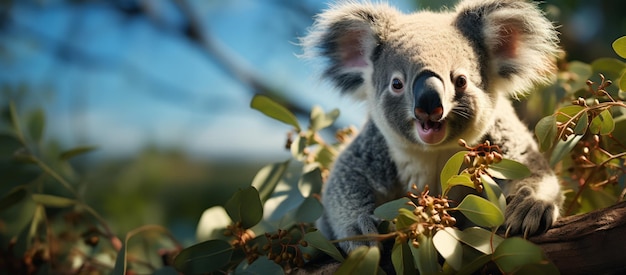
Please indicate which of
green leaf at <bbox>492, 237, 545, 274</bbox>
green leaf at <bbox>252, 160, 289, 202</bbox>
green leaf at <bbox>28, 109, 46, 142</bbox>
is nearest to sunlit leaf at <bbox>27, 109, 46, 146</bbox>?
green leaf at <bbox>28, 109, 46, 142</bbox>

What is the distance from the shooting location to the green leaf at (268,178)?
1.60 metres

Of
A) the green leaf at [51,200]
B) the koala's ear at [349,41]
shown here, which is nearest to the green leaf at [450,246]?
the koala's ear at [349,41]

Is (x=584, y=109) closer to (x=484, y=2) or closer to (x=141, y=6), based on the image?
(x=484, y=2)

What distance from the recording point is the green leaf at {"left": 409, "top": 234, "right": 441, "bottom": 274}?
40.1 inches

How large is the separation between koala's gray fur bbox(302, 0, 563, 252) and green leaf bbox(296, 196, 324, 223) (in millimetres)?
110

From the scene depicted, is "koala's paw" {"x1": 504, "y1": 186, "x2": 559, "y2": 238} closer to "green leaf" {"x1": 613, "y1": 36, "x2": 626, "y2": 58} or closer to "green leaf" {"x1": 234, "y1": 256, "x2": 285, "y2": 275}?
"green leaf" {"x1": 613, "y1": 36, "x2": 626, "y2": 58}

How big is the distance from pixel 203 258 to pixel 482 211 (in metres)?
0.68

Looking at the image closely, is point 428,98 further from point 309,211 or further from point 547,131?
point 309,211

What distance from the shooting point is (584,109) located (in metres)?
1.12

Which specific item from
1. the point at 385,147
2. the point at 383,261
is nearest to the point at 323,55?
the point at 385,147

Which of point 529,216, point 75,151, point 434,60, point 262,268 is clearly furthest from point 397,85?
point 75,151

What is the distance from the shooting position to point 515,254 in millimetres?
945

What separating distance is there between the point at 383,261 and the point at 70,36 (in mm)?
4099

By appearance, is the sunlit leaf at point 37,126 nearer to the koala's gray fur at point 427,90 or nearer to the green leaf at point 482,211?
the koala's gray fur at point 427,90
